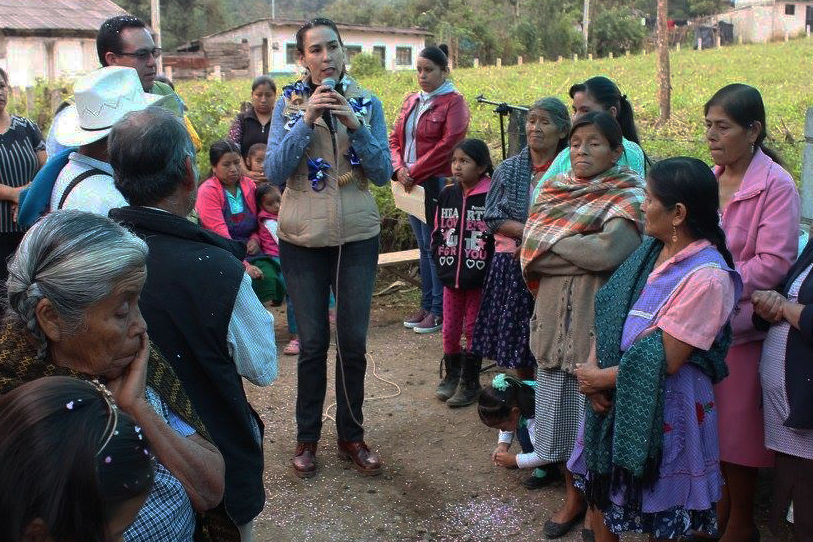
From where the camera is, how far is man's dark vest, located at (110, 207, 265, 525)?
2303 mm

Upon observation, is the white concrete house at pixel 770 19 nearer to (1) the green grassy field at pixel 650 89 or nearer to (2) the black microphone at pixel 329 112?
(1) the green grassy field at pixel 650 89

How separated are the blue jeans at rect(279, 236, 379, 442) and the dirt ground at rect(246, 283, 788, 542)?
0.39m

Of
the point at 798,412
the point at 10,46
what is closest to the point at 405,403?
the point at 798,412

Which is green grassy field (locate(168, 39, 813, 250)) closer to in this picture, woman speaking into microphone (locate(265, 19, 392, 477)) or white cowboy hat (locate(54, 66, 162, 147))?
woman speaking into microphone (locate(265, 19, 392, 477))

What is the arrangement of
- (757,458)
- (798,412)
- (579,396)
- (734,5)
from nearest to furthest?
1. (798,412)
2. (757,458)
3. (579,396)
4. (734,5)

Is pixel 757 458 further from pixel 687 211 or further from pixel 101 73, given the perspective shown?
pixel 101 73

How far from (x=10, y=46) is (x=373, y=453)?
2933cm

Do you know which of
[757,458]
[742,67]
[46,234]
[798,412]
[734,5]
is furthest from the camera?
[734,5]

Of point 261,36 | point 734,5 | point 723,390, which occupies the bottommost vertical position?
point 723,390

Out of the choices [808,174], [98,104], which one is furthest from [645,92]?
[98,104]

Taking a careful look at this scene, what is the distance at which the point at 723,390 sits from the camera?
11.2 feet

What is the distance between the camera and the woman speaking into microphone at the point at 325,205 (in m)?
3.98

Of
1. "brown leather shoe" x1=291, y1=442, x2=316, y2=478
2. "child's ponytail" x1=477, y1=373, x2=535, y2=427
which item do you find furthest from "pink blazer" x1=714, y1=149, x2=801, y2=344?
"brown leather shoe" x1=291, y1=442, x2=316, y2=478

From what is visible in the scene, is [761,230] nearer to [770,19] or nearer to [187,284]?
[187,284]
